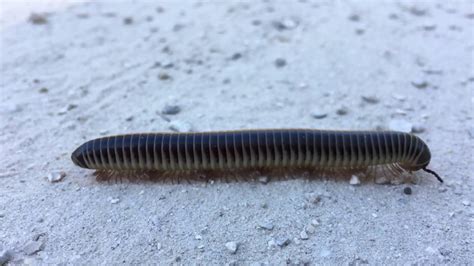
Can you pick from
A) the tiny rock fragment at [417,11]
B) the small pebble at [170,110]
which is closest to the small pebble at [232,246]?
the small pebble at [170,110]

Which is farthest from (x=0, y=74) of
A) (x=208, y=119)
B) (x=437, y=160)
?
(x=437, y=160)

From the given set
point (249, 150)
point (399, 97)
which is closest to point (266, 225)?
point (249, 150)

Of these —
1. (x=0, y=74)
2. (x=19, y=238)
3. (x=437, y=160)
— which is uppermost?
(x=0, y=74)

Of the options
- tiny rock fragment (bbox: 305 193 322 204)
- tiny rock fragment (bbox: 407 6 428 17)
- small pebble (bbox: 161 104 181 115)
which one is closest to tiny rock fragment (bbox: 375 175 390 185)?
tiny rock fragment (bbox: 305 193 322 204)

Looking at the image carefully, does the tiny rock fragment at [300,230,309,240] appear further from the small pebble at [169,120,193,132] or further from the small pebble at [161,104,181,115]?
the small pebble at [161,104,181,115]

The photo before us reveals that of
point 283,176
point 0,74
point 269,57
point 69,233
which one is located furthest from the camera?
point 269,57

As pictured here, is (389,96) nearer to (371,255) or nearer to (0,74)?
(371,255)
